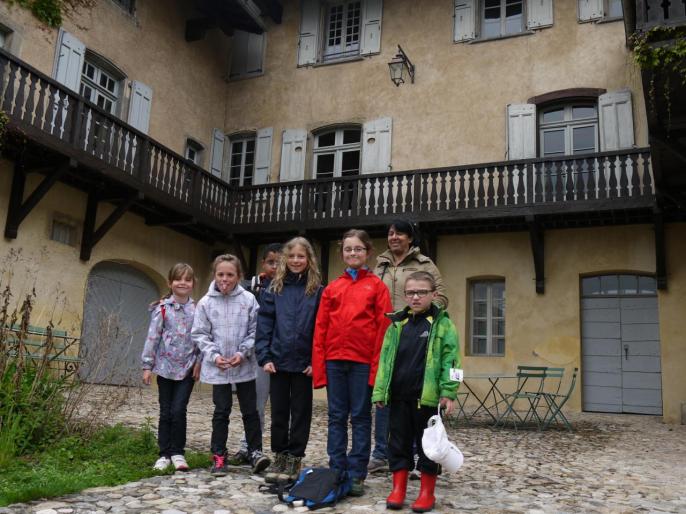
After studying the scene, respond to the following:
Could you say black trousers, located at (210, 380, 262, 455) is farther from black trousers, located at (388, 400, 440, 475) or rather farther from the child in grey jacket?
black trousers, located at (388, 400, 440, 475)

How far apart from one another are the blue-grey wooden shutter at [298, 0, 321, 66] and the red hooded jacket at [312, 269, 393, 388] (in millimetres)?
12219

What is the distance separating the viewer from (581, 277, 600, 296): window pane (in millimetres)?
12273

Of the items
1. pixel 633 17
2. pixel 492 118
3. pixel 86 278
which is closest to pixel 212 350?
pixel 633 17

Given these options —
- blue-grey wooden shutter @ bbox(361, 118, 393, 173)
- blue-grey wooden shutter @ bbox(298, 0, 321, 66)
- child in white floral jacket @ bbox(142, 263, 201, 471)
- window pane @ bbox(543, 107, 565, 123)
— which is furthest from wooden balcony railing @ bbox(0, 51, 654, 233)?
child in white floral jacket @ bbox(142, 263, 201, 471)

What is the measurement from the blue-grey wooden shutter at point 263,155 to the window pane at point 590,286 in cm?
727

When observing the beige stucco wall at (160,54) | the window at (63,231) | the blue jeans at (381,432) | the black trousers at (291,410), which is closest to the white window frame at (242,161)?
the beige stucco wall at (160,54)

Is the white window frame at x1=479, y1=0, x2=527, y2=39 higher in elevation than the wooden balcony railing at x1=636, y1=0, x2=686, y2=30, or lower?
higher

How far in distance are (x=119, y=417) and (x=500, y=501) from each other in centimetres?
458

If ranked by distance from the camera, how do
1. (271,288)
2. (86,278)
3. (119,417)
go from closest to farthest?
1. (271,288)
2. (119,417)
3. (86,278)

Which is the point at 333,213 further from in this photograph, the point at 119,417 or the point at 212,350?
the point at 212,350

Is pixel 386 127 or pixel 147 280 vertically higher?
pixel 386 127

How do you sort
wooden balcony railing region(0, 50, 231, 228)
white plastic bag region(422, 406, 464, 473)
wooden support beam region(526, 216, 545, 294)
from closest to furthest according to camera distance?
white plastic bag region(422, 406, 464, 473) < wooden balcony railing region(0, 50, 231, 228) < wooden support beam region(526, 216, 545, 294)

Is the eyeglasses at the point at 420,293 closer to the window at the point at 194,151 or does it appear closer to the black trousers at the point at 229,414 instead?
the black trousers at the point at 229,414

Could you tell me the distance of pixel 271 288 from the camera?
14.8 feet
